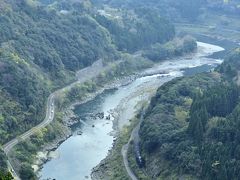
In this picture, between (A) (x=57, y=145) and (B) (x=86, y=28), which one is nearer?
(A) (x=57, y=145)

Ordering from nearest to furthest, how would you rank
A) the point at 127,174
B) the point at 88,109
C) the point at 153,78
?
1. the point at 127,174
2. the point at 88,109
3. the point at 153,78

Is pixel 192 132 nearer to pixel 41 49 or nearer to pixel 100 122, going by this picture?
pixel 100 122

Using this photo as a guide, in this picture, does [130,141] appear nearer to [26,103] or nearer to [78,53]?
[26,103]

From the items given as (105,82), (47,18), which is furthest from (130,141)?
(47,18)

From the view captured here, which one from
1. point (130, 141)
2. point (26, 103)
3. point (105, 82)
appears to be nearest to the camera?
point (130, 141)

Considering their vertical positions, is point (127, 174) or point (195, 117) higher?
point (195, 117)

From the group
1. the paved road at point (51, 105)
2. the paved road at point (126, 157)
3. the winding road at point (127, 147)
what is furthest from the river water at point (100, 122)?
the paved road at point (51, 105)

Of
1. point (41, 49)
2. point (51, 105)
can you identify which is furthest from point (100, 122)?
point (41, 49)

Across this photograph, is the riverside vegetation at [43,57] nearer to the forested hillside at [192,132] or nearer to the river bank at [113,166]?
the river bank at [113,166]
